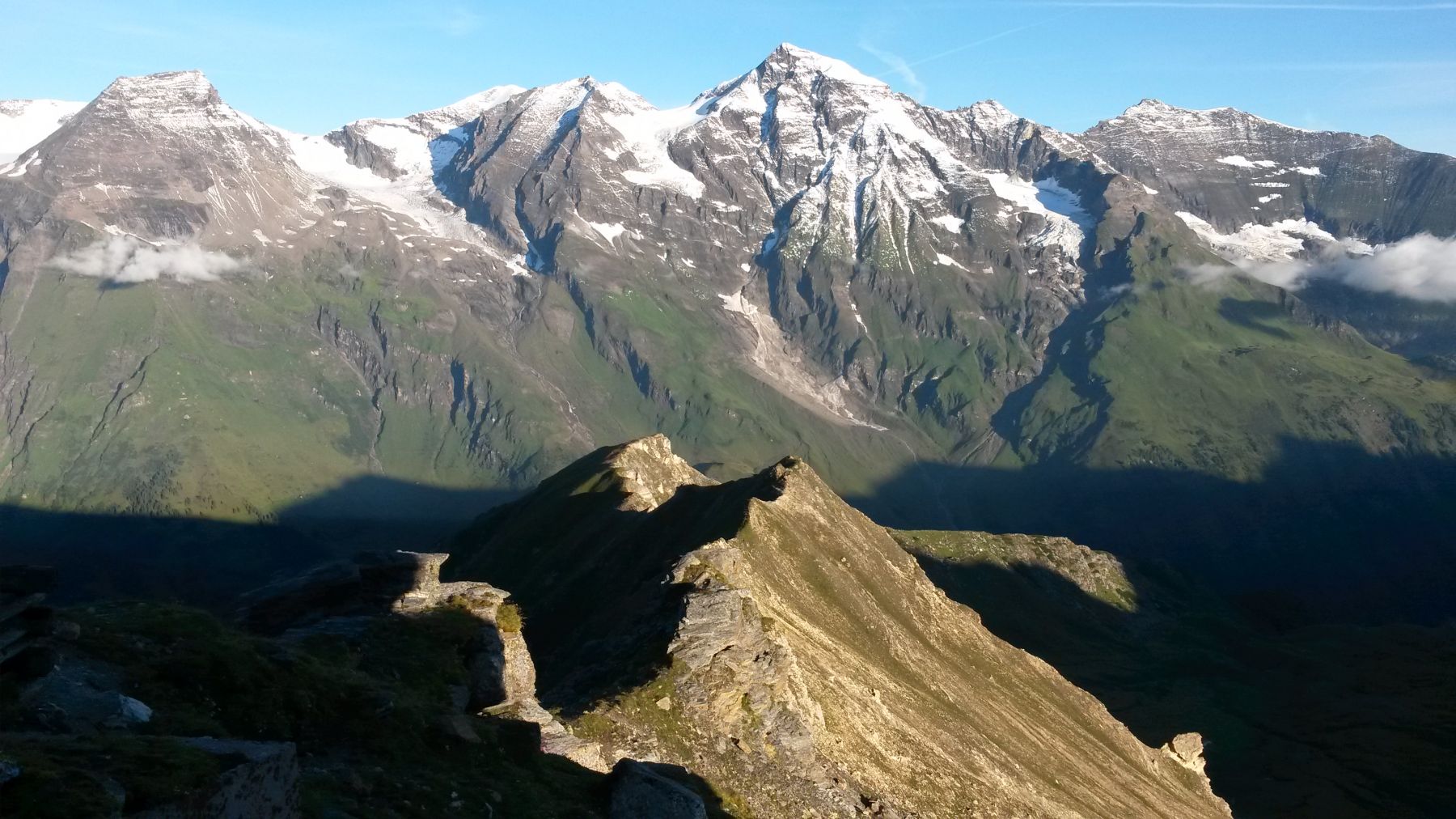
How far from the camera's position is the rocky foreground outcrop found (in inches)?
2579

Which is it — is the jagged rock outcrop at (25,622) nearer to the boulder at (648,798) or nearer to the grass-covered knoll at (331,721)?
the grass-covered knoll at (331,721)

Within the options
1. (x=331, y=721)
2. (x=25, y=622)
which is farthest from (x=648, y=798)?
(x=25, y=622)

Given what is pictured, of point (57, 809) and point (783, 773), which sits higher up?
point (57, 809)

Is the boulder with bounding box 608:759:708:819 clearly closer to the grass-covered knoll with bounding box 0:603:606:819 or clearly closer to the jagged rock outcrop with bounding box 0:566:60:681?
the grass-covered knoll with bounding box 0:603:606:819

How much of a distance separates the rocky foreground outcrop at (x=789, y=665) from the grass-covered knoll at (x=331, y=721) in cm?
1381

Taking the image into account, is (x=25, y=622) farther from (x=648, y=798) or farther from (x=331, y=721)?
(x=648, y=798)

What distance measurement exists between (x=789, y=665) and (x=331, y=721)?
3552 centimetres

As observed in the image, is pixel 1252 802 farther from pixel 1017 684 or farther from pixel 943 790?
pixel 943 790

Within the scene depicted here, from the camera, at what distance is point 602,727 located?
59.5 m

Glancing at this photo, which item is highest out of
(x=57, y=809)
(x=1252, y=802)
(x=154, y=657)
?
(x=57, y=809)

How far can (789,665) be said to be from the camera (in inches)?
2820

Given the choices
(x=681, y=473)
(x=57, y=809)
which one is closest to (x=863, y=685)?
(x=57, y=809)

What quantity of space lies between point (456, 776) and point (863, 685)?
50.8m

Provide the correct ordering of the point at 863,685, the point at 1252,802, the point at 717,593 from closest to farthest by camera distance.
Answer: the point at 717,593 → the point at 863,685 → the point at 1252,802
